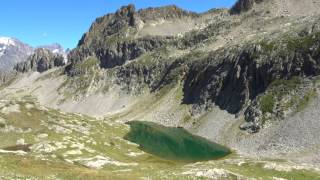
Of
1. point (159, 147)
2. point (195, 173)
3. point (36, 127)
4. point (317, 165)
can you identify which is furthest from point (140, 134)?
point (195, 173)

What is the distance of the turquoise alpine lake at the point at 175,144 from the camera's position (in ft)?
408

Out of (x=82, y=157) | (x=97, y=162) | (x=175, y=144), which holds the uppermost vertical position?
(x=175, y=144)

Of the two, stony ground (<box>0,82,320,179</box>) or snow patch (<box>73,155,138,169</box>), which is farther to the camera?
snow patch (<box>73,155,138,169</box>)

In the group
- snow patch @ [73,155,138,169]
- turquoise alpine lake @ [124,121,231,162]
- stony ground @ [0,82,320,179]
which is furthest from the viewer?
turquoise alpine lake @ [124,121,231,162]

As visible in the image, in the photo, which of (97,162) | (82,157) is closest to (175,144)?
(82,157)

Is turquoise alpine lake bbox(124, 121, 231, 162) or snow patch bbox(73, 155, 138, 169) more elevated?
turquoise alpine lake bbox(124, 121, 231, 162)

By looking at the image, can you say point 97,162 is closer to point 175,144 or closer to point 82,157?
point 82,157

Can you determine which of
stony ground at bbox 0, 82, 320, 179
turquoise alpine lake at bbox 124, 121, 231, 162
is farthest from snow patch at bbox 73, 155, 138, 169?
turquoise alpine lake at bbox 124, 121, 231, 162

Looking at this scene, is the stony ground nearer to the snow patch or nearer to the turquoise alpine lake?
the snow patch

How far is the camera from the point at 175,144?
145 metres

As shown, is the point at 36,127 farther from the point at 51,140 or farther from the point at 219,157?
the point at 219,157

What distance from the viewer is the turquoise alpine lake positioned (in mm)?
124256

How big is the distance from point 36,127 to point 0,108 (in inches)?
648

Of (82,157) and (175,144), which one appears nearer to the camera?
(82,157)
